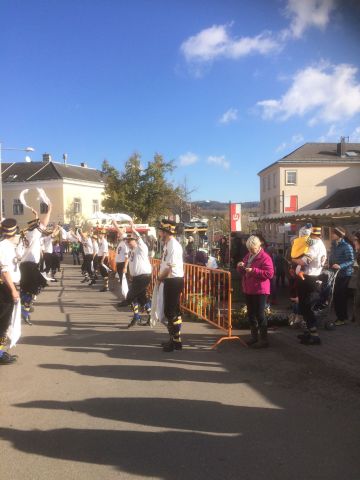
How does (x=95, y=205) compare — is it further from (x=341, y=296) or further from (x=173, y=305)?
(x=173, y=305)

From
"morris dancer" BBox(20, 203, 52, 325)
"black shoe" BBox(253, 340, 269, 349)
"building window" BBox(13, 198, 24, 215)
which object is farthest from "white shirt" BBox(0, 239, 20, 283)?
"building window" BBox(13, 198, 24, 215)

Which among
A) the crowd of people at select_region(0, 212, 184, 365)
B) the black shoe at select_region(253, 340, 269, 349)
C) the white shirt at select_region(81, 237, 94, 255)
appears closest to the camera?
the crowd of people at select_region(0, 212, 184, 365)

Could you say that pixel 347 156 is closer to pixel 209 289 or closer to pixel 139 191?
pixel 139 191

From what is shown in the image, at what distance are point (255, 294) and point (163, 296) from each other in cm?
140

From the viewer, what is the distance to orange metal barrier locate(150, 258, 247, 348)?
25.9ft

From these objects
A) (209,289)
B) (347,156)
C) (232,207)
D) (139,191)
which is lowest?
(209,289)

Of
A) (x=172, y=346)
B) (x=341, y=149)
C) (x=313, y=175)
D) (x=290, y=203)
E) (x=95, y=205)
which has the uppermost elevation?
(x=341, y=149)

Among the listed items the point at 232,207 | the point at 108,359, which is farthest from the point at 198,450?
the point at 232,207

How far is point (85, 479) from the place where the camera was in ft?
10.7

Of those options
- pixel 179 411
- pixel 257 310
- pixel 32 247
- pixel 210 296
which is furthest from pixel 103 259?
pixel 179 411

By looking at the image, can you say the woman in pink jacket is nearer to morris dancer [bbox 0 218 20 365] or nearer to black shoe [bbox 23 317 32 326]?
morris dancer [bbox 0 218 20 365]

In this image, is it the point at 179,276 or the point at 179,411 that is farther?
the point at 179,276

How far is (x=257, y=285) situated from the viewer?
6.87m

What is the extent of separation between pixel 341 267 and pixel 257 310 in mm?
2219
